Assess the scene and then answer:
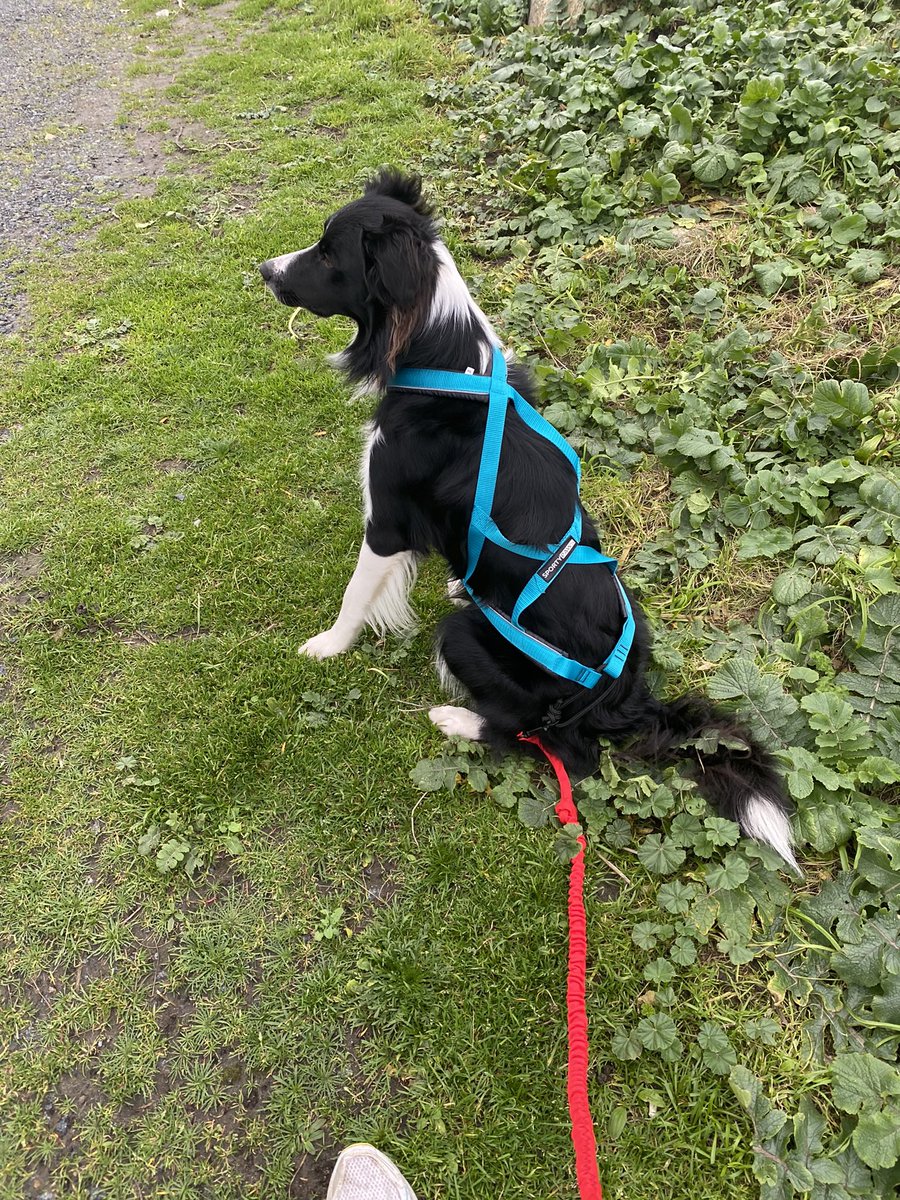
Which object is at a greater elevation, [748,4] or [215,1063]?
[748,4]

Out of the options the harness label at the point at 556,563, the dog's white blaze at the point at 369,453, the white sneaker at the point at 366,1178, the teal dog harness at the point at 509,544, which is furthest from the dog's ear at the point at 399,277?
the white sneaker at the point at 366,1178

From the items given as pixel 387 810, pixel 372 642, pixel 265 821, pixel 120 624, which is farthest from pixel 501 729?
pixel 120 624

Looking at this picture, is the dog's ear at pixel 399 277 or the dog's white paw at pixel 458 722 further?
the dog's white paw at pixel 458 722

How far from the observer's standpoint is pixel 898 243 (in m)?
3.77

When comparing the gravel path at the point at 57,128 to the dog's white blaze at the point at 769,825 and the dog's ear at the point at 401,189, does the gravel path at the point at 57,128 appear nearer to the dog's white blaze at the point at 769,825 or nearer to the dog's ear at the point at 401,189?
the dog's ear at the point at 401,189

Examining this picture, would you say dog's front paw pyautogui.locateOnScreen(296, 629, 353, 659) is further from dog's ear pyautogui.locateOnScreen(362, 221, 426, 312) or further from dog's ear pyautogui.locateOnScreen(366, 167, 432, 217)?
dog's ear pyautogui.locateOnScreen(366, 167, 432, 217)

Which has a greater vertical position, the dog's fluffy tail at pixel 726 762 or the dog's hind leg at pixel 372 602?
the dog's hind leg at pixel 372 602

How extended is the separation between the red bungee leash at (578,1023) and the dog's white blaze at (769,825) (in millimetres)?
557

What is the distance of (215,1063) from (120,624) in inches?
71.7

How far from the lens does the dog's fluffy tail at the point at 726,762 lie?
2.22 meters

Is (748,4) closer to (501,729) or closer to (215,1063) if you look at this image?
(501,729)

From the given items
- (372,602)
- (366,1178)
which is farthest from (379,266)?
(366,1178)

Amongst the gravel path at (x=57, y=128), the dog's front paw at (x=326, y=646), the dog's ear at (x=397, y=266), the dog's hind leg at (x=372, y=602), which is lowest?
the dog's front paw at (x=326, y=646)

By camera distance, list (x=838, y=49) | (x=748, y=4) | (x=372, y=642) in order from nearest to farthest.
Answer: (x=372, y=642) → (x=838, y=49) → (x=748, y=4)
